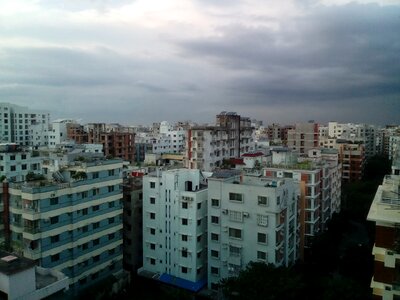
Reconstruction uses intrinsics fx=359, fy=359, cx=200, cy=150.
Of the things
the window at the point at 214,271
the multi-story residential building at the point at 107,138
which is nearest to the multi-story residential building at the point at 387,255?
the window at the point at 214,271

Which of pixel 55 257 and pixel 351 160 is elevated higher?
pixel 351 160

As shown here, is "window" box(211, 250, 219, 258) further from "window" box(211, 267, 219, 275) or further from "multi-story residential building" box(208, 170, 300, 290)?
"window" box(211, 267, 219, 275)

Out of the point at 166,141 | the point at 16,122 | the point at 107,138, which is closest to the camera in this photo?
the point at 107,138

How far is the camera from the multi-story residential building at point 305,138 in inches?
2461

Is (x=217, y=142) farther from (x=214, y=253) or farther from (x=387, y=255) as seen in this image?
(x=387, y=255)

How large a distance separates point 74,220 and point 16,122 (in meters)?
64.6

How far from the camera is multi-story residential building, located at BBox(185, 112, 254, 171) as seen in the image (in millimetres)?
52094

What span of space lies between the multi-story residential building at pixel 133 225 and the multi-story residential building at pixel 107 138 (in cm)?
3474

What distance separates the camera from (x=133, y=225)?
28719 millimetres

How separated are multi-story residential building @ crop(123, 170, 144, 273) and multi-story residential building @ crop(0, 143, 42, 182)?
12791 millimetres

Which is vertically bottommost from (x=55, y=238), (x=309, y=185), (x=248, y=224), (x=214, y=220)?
(x=55, y=238)

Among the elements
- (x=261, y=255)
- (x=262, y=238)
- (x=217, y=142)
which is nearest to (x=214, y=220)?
(x=262, y=238)

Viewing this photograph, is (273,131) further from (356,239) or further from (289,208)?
(289,208)

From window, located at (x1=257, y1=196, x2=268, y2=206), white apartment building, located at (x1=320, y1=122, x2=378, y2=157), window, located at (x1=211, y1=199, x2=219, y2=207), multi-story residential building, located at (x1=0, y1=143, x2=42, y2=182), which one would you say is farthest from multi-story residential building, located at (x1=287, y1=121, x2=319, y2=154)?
window, located at (x1=257, y1=196, x2=268, y2=206)
